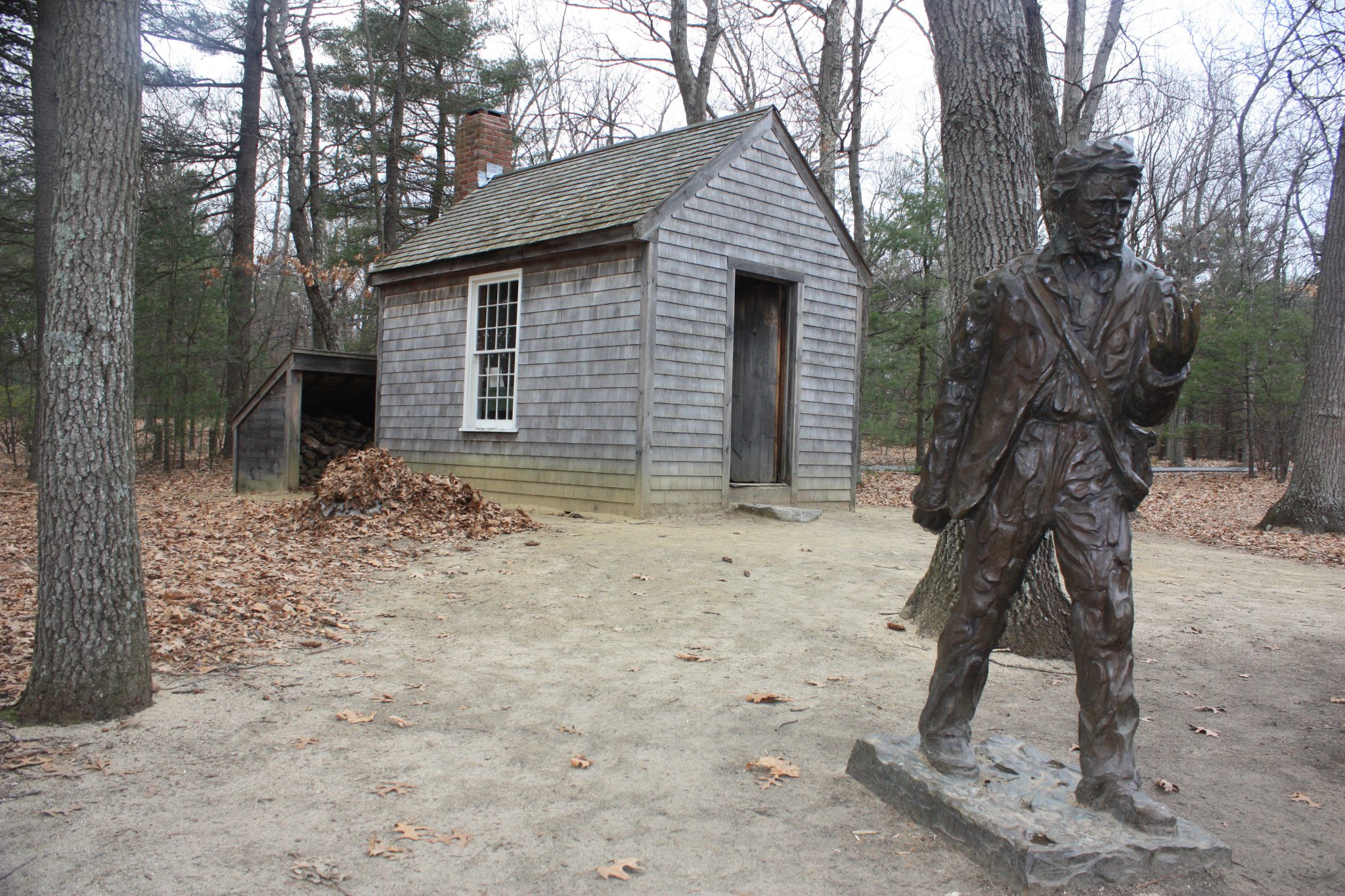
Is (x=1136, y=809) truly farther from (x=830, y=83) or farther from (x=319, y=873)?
(x=830, y=83)

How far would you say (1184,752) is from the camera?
13.8 feet

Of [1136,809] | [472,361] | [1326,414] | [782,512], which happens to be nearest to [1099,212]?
[1136,809]

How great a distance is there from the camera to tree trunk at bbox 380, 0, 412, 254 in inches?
877

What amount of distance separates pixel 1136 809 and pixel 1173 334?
1.56 metres

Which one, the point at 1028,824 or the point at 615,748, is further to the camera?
the point at 615,748

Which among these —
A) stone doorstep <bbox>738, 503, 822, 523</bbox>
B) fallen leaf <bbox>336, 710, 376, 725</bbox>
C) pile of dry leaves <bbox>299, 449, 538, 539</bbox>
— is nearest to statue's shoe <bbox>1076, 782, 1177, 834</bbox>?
fallen leaf <bbox>336, 710, 376, 725</bbox>

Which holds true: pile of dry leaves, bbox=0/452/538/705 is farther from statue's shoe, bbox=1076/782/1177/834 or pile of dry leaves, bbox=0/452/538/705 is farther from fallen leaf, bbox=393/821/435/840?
statue's shoe, bbox=1076/782/1177/834

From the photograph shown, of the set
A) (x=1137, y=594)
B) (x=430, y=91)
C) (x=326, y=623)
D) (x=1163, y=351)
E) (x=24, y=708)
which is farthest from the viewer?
(x=430, y=91)

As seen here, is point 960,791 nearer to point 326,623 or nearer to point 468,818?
point 468,818

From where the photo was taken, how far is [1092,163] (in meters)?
3.11

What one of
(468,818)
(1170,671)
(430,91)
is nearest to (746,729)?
(468,818)

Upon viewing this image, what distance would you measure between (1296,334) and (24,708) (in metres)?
23.8

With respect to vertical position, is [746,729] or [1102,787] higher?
[1102,787]

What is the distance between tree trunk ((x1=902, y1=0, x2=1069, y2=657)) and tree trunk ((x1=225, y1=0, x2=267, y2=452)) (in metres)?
18.5
